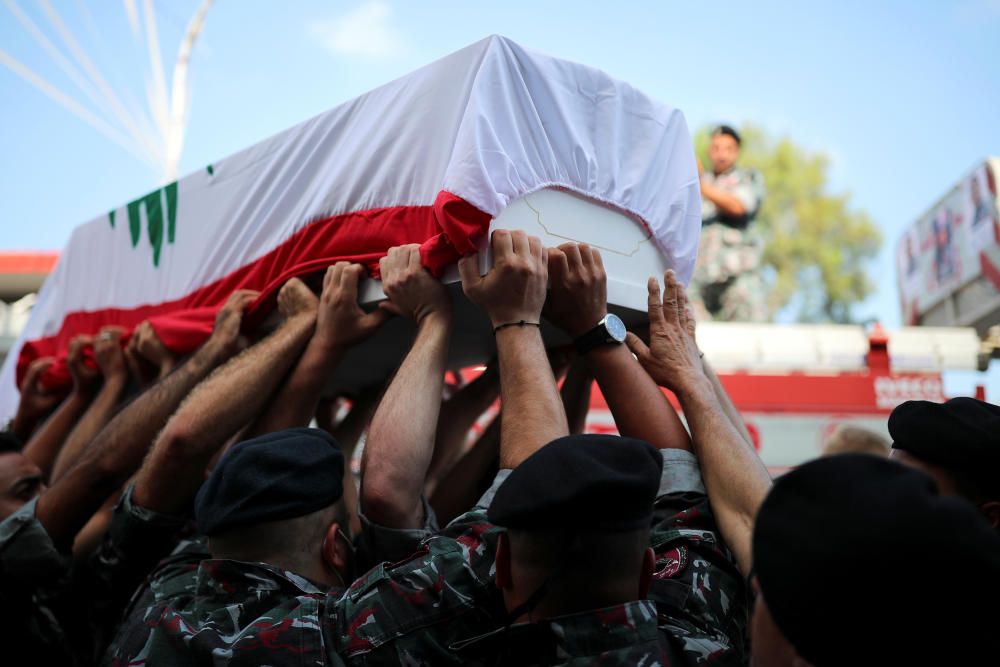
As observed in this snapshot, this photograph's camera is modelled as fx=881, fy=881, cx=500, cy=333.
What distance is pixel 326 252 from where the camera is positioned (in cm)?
217

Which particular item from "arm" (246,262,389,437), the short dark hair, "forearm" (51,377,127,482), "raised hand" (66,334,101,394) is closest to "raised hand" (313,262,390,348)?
"arm" (246,262,389,437)

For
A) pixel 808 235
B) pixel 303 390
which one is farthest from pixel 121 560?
pixel 808 235

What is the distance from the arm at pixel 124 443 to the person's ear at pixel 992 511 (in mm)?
1751

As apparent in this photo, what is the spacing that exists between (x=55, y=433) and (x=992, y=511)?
288 centimetres

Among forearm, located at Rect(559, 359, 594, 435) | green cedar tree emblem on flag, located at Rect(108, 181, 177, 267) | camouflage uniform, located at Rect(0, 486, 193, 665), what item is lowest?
camouflage uniform, located at Rect(0, 486, 193, 665)

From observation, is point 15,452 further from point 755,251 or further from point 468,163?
point 755,251

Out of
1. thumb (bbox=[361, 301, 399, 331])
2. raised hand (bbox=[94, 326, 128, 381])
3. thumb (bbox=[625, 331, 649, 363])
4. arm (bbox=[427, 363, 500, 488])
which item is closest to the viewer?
thumb (bbox=[625, 331, 649, 363])

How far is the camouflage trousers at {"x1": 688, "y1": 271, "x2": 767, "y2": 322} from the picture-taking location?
5262 mm

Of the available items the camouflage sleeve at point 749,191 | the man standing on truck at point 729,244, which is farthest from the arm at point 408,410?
the camouflage sleeve at point 749,191

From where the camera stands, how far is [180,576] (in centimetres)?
189

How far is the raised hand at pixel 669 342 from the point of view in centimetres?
189

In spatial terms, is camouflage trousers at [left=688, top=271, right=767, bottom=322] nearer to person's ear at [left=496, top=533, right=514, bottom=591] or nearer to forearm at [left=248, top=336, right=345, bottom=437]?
forearm at [left=248, top=336, right=345, bottom=437]

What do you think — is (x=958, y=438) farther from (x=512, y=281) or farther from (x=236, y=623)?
(x=236, y=623)

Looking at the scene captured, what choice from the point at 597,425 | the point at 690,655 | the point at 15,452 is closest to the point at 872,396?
the point at 597,425
